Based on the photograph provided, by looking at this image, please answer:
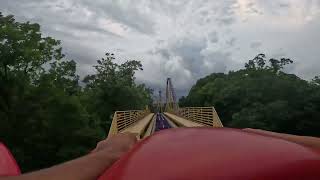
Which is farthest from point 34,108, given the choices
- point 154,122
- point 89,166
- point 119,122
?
point 89,166

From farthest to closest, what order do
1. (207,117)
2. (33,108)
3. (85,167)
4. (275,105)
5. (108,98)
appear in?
(108,98), (275,105), (33,108), (207,117), (85,167)

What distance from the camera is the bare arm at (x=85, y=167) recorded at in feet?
3.64

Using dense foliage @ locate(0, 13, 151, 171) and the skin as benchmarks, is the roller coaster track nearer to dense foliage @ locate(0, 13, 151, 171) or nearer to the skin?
the skin

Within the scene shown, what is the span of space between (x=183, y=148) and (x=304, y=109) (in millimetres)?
42654

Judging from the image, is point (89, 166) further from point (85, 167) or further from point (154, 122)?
point (154, 122)

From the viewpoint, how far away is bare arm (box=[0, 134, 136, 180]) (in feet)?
3.64

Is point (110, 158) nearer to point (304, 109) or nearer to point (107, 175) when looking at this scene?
point (107, 175)

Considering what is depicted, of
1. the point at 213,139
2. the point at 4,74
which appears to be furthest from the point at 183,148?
the point at 4,74

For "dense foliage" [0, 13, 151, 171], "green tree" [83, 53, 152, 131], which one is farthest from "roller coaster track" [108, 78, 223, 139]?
"green tree" [83, 53, 152, 131]

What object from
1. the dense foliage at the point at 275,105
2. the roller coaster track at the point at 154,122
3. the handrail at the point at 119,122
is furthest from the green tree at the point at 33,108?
the dense foliage at the point at 275,105

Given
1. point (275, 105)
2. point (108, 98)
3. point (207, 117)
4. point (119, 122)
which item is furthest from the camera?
point (108, 98)

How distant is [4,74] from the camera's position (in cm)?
3606

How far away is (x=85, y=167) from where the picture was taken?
1.18 m

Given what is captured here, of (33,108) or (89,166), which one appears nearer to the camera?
(89,166)
